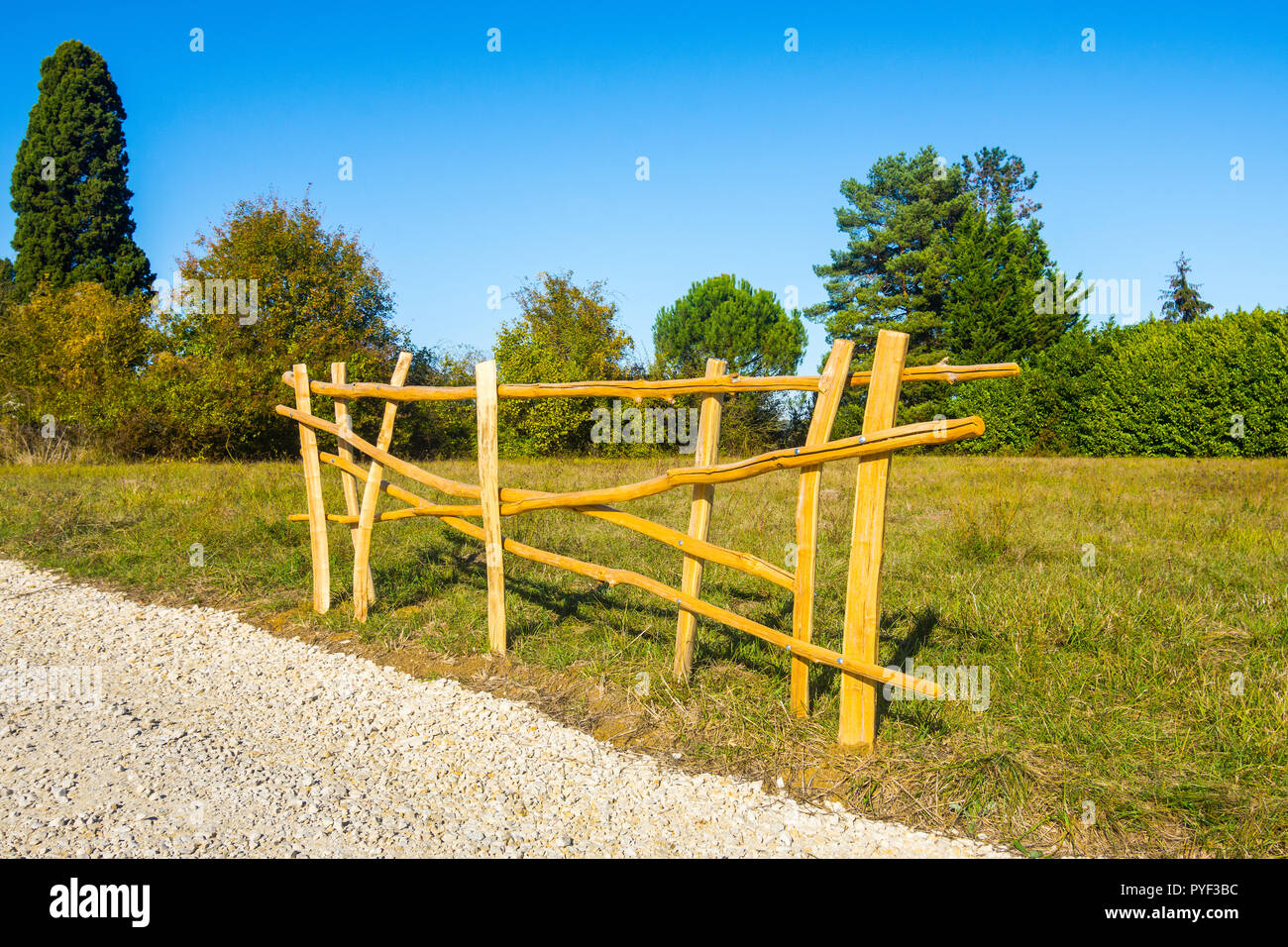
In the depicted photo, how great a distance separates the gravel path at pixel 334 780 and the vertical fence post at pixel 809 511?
2.43 ft

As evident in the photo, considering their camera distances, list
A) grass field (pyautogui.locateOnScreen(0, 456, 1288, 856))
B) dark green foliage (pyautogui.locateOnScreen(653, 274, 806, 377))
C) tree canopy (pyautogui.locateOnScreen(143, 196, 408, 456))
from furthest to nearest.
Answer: dark green foliage (pyautogui.locateOnScreen(653, 274, 806, 377)) < tree canopy (pyautogui.locateOnScreen(143, 196, 408, 456)) < grass field (pyautogui.locateOnScreen(0, 456, 1288, 856))

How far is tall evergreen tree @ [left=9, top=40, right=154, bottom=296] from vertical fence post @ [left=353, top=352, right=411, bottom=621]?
80.3ft

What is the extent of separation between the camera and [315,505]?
5844mm

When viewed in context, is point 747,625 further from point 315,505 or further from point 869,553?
point 315,505

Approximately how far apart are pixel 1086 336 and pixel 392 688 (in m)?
23.3

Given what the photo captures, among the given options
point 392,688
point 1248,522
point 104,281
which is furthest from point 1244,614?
point 104,281

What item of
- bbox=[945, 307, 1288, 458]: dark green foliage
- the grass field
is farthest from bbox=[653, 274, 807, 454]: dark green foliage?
the grass field

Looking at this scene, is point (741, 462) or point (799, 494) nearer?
point (741, 462)

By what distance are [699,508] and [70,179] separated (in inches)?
1137

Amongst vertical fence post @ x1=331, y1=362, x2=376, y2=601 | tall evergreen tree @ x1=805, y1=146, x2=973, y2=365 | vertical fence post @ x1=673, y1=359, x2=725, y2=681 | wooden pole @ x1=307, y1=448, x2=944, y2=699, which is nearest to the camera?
wooden pole @ x1=307, y1=448, x2=944, y2=699

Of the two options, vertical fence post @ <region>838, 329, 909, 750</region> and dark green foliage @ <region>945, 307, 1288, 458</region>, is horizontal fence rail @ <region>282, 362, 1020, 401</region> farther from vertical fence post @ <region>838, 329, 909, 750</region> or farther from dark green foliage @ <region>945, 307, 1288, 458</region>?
dark green foliage @ <region>945, 307, 1288, 458</region>

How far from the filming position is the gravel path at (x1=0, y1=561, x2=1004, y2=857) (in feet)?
9.50

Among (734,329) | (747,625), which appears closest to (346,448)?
(747,625)
